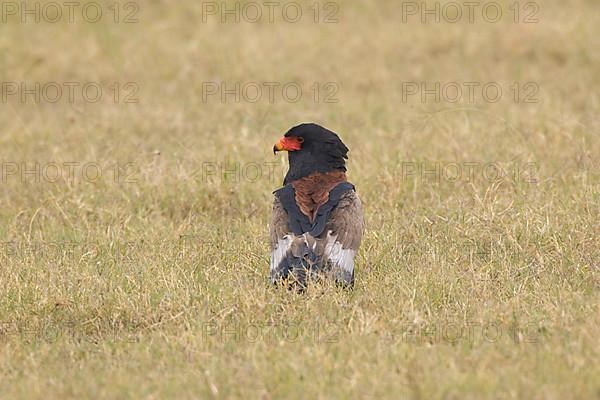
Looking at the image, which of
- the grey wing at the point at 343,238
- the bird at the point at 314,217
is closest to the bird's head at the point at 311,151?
the bird at the point at 314,217

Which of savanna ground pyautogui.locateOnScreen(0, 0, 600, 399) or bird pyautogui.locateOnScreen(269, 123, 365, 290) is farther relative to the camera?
bird pyautogui.locateOnScreen(269, 123, 365, 290)

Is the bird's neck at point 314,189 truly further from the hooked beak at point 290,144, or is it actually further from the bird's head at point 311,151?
the hooked beak at point 290,144

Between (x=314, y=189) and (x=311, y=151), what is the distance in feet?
1.30

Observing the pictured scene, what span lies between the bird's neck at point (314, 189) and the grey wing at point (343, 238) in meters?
0.15

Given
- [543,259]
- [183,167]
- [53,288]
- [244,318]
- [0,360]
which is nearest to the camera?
[0,360]

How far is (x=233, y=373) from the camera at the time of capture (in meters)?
5.04

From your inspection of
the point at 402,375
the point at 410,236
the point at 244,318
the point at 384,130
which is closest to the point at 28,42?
the point at 384,130

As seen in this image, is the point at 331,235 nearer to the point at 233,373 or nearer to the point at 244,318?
the point at 244,318

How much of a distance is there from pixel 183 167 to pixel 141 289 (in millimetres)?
2699

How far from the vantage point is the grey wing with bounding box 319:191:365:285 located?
633 cm

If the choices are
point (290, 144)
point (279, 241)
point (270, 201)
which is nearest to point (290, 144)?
point (290, 144)

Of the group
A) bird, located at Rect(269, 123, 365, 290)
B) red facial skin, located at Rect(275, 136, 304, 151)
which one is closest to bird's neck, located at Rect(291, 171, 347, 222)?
bird, located at Rect(269, 123, 365, 290)

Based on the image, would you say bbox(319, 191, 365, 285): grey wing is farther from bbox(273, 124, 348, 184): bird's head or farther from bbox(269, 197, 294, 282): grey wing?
bbox(273, 124, 348, 184): bird's head

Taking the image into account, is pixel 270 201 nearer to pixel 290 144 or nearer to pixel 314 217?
pixel 290 144
